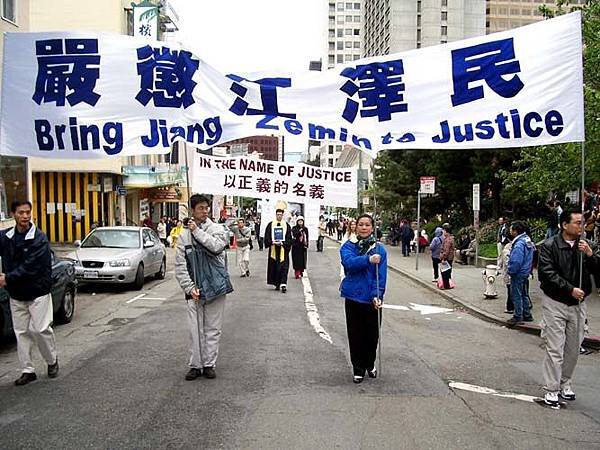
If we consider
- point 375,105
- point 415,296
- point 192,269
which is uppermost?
point 375,105

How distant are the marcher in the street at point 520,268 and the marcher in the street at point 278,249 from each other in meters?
5.58

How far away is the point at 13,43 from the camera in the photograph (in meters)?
6.85

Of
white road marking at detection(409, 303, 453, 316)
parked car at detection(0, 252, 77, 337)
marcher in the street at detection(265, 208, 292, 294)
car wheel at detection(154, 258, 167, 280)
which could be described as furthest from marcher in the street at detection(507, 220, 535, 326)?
car wheel at detection(154, 258, 167, 280)

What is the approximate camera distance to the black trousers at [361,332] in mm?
6918

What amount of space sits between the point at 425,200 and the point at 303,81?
2671 centimetres

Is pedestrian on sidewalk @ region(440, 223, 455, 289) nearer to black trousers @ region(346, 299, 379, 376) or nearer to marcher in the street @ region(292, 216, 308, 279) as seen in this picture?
marcher in the street @ region(292, 216, 308, 279)

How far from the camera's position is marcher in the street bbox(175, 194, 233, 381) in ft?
22.6

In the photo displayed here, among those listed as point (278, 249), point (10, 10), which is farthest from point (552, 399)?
point (10, 10)

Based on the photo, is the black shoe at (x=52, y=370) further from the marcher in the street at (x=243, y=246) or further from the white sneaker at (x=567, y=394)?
the marcher in the street at (x=243, y=246)

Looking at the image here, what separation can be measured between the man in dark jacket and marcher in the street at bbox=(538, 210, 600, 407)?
5051 millimetres

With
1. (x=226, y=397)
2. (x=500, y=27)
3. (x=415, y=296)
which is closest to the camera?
(x=226, y=397)

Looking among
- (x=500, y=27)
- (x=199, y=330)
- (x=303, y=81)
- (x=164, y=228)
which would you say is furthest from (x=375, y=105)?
(x=500, y=27)

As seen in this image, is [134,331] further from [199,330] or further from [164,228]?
[164,228]

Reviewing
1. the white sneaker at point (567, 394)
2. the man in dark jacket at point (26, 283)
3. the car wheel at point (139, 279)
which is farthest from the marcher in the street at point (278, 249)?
the white sneaker at point (567, 394)
